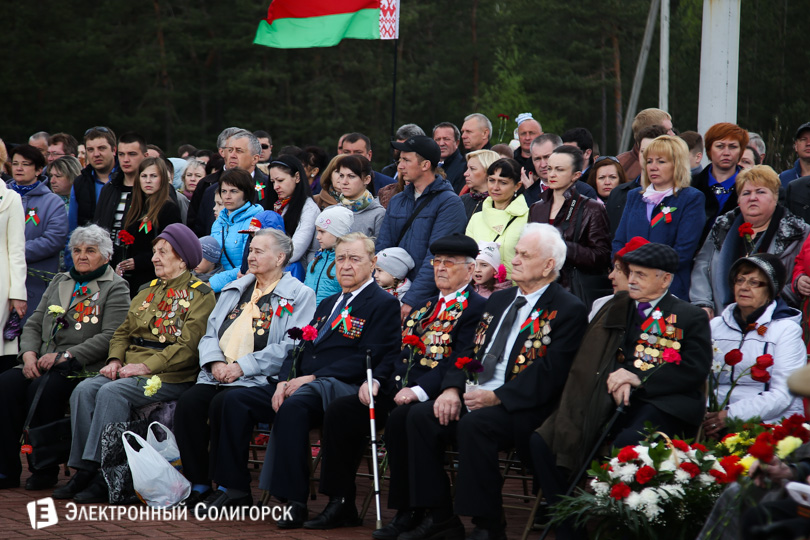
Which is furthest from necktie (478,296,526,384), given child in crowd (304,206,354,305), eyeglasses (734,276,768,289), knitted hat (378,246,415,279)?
child in crowd (304,206,354,305)

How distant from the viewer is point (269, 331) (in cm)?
668

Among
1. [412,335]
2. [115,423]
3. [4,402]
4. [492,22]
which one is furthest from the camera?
[492,22]

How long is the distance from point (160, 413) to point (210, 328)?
64 centimetres

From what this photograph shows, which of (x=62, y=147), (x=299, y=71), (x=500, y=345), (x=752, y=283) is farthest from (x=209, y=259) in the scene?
(x=299, y=71)

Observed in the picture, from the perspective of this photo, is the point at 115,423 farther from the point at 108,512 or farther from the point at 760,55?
the point at 760,55

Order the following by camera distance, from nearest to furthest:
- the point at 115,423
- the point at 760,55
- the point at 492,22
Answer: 1. the point at 115,423
2. the point at 760,55
3. the point at 492,22

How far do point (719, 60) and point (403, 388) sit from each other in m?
4.61

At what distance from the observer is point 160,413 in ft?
22.3

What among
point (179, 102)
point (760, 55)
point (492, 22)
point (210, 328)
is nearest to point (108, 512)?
point (210, 328)

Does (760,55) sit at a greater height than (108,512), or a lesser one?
greater

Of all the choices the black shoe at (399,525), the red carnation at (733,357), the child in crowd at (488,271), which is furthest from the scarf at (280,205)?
the red carnation at (733,357)

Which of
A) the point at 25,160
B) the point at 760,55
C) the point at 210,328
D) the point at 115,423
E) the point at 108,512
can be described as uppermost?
the point at 760,55

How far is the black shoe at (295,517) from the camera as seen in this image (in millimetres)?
5926

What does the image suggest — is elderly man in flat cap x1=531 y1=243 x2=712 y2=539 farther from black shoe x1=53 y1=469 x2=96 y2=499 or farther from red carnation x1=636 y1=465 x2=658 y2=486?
black shoe x1=53 y1=469 x2=96 y2=499
